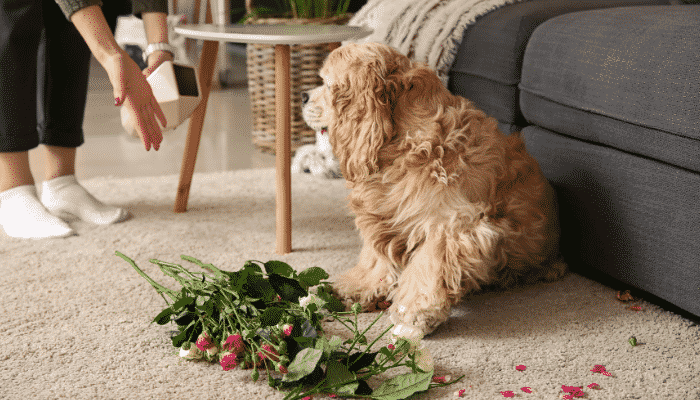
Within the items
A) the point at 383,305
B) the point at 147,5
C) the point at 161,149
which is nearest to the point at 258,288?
the point at 383,305

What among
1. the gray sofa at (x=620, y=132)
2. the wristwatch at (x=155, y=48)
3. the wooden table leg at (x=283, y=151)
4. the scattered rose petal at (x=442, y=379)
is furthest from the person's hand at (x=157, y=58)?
the scattered rose petal at (x=442, y=379)

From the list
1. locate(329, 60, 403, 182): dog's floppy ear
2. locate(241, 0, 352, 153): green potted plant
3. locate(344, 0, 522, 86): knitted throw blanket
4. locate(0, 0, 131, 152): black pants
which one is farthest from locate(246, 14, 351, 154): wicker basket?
locate(329, 60, 403, 182): dog's floppy ear

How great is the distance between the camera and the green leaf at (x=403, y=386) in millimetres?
1060

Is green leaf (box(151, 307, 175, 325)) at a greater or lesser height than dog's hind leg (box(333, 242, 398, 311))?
greater

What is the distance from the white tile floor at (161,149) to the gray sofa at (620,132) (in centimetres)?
146

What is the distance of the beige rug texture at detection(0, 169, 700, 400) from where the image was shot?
1144 millimetres

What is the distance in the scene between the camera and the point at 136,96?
157cm

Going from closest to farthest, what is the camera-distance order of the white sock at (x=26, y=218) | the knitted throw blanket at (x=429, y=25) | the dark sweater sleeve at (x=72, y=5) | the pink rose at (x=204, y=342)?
the pink rose at (x=204, y=342), the dark sweater sleeve at (x=72, y=5), the white sock at (x=26, y=218), the knitted throw blanket at (x=429, y=25)

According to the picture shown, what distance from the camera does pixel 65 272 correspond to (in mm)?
1660

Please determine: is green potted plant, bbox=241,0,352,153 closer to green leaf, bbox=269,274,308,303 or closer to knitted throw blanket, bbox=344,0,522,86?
knitted throw blanket, bbox=344,0,522,86

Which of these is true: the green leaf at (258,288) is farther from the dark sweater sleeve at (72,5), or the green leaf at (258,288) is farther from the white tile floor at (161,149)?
the white tile floor at (161,149)

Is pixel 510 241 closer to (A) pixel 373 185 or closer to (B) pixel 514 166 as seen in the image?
(B) pixel 514 166

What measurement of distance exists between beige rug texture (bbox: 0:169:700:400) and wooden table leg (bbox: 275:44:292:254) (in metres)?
0.07

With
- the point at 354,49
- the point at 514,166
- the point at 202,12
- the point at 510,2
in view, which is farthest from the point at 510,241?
the point at 202,12
